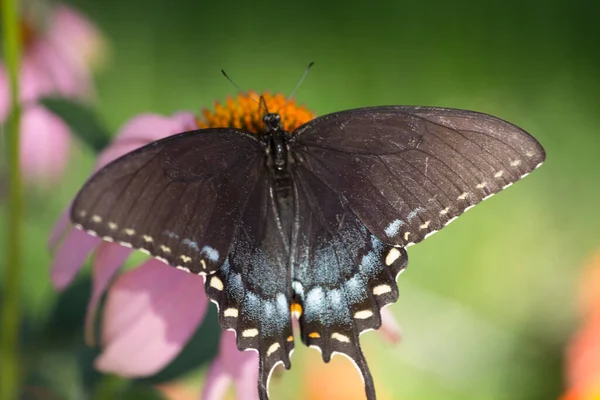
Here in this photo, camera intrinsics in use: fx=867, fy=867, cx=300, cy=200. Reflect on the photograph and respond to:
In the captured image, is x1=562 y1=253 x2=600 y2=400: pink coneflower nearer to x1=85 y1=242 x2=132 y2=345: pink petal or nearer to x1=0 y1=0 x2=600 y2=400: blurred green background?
x1=0 y1=0 x2=600 y2=400: blurred green background

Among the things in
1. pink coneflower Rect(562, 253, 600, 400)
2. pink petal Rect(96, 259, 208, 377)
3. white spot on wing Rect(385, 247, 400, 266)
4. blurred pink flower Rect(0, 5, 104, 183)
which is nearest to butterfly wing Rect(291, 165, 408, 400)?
white spot on wing Rect(385, 247, 400, 266)

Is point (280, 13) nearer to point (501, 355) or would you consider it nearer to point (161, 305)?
point (501, 355)

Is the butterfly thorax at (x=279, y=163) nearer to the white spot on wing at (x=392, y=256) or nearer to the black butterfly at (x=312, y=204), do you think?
the black butterfly at (x=312, y=204)

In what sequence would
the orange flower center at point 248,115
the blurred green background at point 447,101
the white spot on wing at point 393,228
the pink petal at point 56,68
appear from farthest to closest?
the blurred green background at point 447,101
the pink petal at point 56,68
the orange flower center at point 248,115
the white spot on wing at point 393,228

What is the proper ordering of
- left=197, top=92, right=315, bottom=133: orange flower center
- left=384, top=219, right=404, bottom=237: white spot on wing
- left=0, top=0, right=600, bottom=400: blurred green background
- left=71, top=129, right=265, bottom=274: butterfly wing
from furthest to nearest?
left=0, top=0, right=600, bottom=400: blurred green background
left=197, top=92, right=315, bottom=133: orange flower center
left=384, top=219, right=404, bottom=237: white spot on wing
left=71, top=129, right=265, bottom=274: butterfly wing

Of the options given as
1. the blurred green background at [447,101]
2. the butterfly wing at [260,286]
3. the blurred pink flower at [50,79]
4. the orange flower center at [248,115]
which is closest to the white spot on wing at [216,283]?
the butterfly wing at [260,286]

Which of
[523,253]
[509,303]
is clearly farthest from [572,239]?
[509,303]
